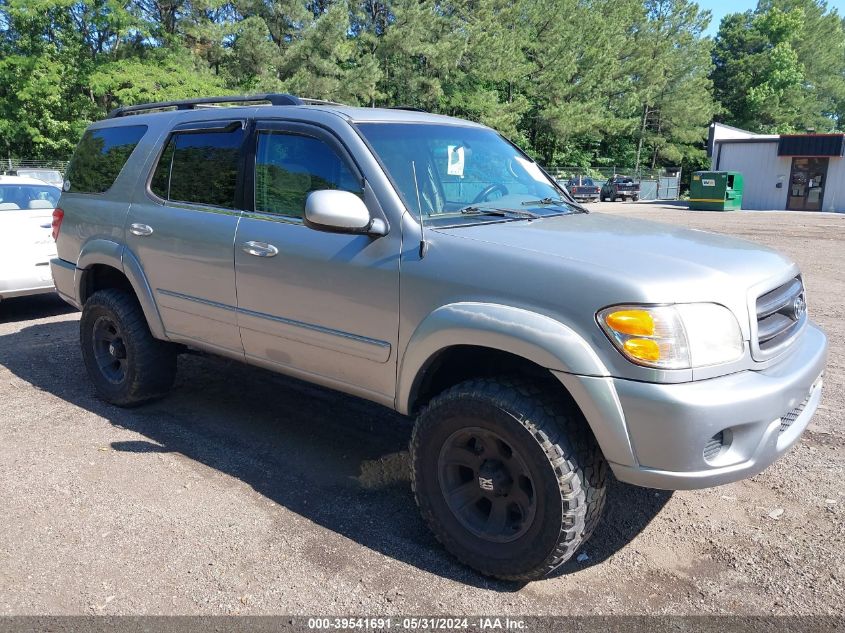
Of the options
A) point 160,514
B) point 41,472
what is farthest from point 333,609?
point 41,472

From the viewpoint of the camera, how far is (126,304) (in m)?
4.66

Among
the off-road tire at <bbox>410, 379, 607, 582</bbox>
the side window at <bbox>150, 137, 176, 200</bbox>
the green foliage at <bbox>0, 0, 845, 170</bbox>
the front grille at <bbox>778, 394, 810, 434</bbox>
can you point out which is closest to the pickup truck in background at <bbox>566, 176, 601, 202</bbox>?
the green foliage at <bbox>0, 0, 845, 170</bbox>

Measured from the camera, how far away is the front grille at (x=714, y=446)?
8.23 ft

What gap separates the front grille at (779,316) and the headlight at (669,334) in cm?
28

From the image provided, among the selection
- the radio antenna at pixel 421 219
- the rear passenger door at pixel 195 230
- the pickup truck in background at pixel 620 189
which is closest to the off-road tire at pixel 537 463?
the radio antenna at pixel 421 219

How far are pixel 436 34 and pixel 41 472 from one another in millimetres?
42008

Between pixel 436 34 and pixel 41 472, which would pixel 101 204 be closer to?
pixel 41 472

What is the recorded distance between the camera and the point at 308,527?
11.0 ft

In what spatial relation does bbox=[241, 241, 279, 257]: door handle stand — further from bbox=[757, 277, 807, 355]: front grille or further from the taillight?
bbox=[757, 277, 807, 355]: front grille

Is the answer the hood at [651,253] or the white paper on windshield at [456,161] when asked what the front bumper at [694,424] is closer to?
the hood at [651,253]

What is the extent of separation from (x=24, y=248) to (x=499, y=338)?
6453 millimetres

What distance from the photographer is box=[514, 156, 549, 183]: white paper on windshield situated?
4.16m

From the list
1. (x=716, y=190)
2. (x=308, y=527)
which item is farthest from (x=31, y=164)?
(x=716, y=190)

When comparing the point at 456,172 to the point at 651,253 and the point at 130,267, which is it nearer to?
the point at 651,253
